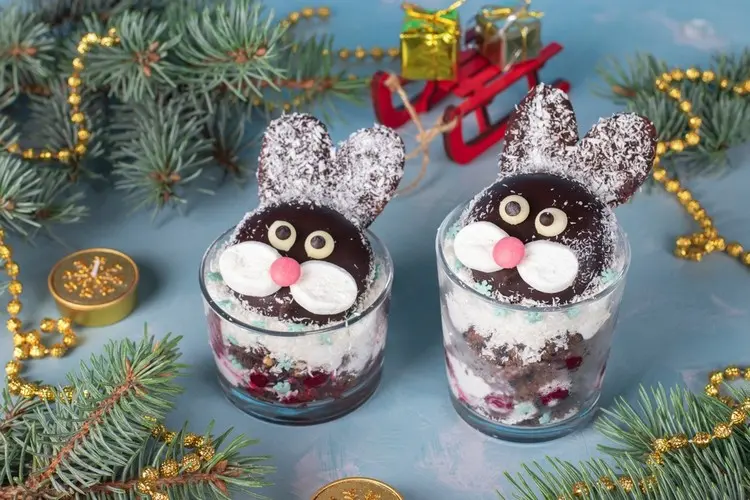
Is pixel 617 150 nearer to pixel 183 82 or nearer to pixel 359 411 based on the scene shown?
pixel 359 411

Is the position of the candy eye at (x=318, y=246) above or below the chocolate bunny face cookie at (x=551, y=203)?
below

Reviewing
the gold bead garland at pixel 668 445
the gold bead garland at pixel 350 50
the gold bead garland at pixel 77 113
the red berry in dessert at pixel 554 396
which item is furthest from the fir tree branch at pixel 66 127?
the gold bead garland at pixel 668 445

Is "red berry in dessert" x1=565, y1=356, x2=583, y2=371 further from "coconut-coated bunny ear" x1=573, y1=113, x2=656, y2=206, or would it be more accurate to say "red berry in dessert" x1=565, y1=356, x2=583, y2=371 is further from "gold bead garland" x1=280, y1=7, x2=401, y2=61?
"gold bead garland" x1=280, y1=7, x2=401, y2=61

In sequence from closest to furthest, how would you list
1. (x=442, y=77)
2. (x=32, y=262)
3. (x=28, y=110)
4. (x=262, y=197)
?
(x=262, y=197) < (x=32, y=262) < (x=442, y=77) < (x=28, y=110)

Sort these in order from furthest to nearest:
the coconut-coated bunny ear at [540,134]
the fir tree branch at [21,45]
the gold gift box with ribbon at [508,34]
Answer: the gold gift box with ribbon at [508,34] < the fir tree branch at [21,45] < the coconut-coated bunny ear at [540,134]

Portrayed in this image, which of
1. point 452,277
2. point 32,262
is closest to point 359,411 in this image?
point 452,277

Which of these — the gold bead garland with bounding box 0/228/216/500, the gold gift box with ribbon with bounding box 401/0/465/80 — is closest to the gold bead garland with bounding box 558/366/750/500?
the gold bead garland with bounding box 0/228/216/500

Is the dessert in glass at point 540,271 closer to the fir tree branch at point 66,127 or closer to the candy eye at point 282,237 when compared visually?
the candy eye at point 282,237
